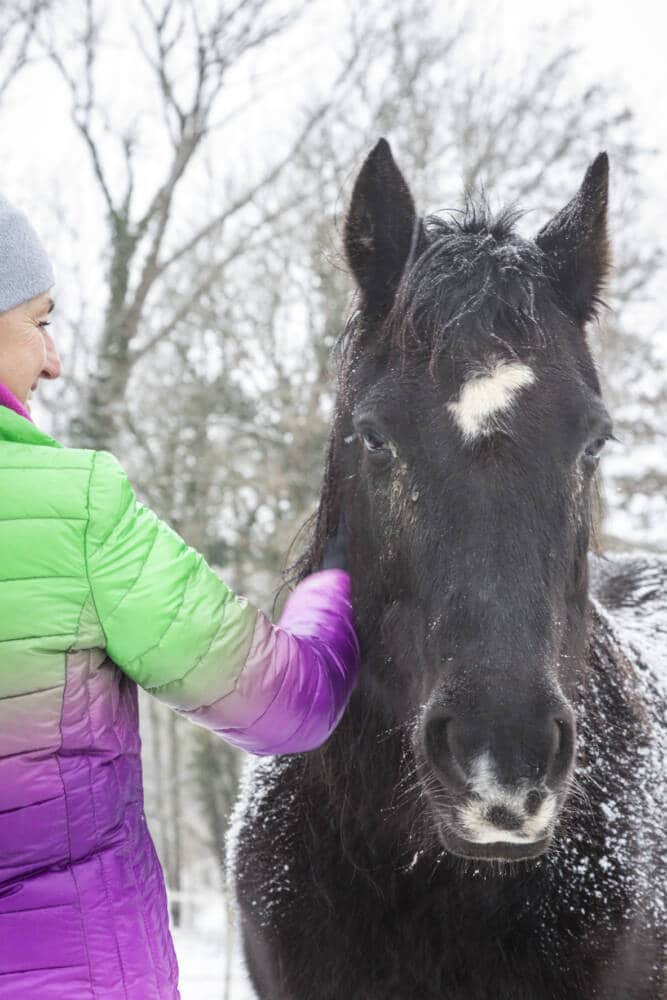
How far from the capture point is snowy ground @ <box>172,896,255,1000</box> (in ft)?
24.3

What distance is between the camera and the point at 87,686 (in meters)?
1.74

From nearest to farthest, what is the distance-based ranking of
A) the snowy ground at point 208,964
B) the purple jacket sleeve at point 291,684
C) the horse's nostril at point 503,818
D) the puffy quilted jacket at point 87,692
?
the puffy quilted jacket at point 87,692, the horse's nostril at point 503,818, the purple jacket sleeve at point 291,684, the snowy ground at point 208,964

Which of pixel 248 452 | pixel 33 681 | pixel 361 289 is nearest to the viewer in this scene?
pixel 33 681

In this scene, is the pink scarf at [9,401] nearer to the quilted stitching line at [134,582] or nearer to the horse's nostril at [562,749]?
the quilted stitching line at [134,582]

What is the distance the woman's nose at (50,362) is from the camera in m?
2.07

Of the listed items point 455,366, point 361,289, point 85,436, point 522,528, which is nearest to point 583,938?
point 522,528

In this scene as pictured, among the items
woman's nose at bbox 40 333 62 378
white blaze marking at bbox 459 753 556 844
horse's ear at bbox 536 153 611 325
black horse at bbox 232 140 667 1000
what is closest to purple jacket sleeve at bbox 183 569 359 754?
black horse at bbox 232 140 667 1000

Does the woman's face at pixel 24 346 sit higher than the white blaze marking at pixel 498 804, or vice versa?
the woman's face at pixel 24 346

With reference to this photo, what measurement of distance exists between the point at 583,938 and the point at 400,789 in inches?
23.1

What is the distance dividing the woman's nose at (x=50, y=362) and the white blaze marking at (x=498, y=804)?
127 centimetres

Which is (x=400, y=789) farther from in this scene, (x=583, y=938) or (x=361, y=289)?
(x=361, y=289)

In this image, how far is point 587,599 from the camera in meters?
2.50

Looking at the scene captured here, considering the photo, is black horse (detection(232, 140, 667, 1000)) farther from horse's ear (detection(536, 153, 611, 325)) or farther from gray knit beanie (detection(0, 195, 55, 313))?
gray knit beanie (detection(0, 195, 55, 313))

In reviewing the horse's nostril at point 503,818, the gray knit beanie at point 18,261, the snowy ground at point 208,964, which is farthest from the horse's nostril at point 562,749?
the snowy ground at point 208,964
